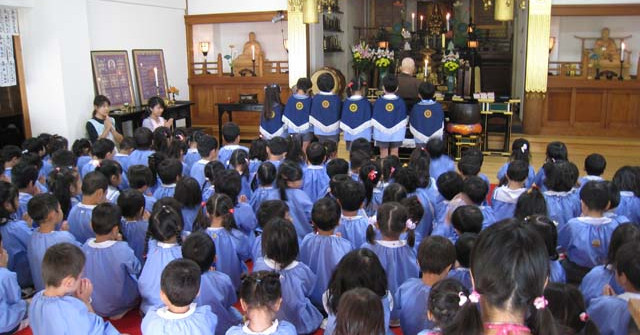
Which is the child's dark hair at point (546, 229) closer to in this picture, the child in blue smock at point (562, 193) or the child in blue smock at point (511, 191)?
the child in blue smock at point (562, 193)

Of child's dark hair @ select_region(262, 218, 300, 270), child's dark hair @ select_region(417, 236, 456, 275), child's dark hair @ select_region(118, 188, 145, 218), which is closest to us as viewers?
child's dark hair @ select_region(417, 236, 456, 275)

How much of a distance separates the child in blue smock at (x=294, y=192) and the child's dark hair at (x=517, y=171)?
1629mm

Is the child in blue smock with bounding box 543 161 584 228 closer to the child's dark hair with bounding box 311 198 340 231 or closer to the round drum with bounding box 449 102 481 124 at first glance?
the child's dark hair with bounding box 311 198 340 231

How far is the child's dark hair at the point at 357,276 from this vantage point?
9.43 feet

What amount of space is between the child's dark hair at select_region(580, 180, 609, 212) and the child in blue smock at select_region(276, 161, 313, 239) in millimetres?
2038

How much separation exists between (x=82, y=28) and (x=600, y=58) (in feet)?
28.3

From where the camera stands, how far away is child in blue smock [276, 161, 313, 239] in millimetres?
4648

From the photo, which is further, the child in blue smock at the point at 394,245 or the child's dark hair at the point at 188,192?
the child's dark hair at the point at 188,192

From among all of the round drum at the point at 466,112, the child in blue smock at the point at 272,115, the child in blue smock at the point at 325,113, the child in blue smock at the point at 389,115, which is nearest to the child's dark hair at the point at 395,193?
the child in blue smock at the point at 389,115

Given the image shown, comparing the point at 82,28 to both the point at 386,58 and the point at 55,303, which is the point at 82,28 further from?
the point at 55,303

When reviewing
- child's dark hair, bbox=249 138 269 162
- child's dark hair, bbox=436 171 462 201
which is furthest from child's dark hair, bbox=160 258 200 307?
child's dark hair, bbox=249 138 269 162

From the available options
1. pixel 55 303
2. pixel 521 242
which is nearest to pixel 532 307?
pixel 521 242

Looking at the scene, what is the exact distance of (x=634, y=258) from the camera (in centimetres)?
270

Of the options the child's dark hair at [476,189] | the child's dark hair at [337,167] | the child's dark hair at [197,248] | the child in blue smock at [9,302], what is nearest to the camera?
the child's dark hair at [197,248]
